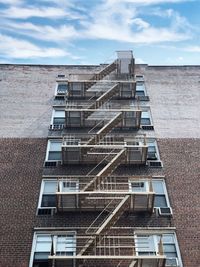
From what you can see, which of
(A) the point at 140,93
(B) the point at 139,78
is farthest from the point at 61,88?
(B) the point at 139,78

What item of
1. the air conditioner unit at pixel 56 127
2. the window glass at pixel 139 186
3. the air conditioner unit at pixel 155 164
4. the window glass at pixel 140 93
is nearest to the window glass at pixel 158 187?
the window glass at pixel 139 186

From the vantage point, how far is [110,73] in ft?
101

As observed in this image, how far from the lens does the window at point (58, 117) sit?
85.0 feet

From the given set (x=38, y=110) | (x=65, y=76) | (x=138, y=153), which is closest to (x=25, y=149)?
(x=38, y=110)

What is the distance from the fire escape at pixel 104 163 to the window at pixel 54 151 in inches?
29.9

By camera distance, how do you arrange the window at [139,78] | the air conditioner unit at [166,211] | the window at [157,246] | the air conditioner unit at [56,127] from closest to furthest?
the window at [157,246] → the air conditioner unit at [166,211] → the air conditioner unit at [56,127] → the window at [139,78]

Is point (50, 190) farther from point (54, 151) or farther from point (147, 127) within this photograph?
point (147, 127)

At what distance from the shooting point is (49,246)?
17.0m

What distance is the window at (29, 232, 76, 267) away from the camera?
53.4 ft

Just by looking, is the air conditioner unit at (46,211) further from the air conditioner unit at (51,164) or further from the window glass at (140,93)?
the window glass at (140,93)

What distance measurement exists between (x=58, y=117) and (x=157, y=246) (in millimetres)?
12371

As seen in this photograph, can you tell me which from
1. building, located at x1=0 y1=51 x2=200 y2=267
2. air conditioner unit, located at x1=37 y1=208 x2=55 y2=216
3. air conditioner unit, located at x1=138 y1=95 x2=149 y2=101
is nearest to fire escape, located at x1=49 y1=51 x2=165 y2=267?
building, located at x1=0 y1=51 x2=200 y2=267

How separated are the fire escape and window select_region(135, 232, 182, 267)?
146 mm

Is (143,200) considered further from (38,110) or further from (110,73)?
(110,73)
